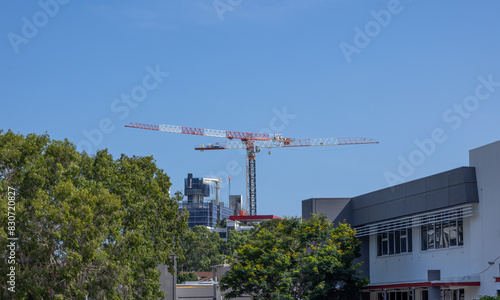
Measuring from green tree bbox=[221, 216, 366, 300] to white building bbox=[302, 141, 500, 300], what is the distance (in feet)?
8.22

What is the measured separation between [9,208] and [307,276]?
702 inches

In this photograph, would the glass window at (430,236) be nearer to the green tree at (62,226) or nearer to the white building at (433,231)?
the white building at (433,231)

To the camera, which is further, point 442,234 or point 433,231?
point 433,231

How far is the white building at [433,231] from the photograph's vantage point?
113ft

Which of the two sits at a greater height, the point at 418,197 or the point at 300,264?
the point at 418,197

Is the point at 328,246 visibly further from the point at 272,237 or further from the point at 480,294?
the point at 480,294

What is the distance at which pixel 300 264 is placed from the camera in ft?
139

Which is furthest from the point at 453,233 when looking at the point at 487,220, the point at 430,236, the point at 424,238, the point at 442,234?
the point at 487,220

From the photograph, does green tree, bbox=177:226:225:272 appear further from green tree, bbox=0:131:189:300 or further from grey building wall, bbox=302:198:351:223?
green tree, bbox=0:131:189:300

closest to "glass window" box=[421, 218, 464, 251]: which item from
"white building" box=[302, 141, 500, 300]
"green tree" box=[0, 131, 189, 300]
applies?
"white building" box=[302, 141, 500, 300]

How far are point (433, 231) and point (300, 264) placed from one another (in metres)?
7.90

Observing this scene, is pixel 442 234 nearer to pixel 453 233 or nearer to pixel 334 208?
pixel 453 233

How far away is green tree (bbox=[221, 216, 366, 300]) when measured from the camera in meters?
41.1

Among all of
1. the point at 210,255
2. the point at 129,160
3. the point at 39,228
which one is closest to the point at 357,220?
the point at 129,160
